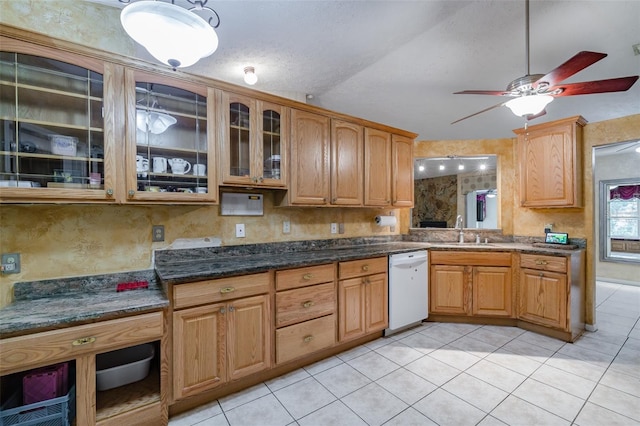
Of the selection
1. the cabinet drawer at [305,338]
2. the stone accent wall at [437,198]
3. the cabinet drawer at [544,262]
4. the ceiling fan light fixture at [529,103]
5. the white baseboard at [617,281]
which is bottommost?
the white baseboard at [617,281]

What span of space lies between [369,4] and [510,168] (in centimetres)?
300

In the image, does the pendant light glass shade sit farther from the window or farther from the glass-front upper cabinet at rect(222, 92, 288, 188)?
the window

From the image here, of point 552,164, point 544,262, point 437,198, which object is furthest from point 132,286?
point 437,198

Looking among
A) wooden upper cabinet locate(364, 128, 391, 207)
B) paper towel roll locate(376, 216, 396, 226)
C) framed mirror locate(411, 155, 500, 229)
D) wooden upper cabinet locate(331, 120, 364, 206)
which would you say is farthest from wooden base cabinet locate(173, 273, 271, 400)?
framed mirror locate(411, 155, 500, 229)

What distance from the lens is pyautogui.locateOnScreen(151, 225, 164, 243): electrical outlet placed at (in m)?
2.11

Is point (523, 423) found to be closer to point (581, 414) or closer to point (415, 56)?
point (581, 414)

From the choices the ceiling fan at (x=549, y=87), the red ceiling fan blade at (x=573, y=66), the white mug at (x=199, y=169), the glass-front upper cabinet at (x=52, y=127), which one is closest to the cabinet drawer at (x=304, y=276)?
the white mug at (x=199, y=169)

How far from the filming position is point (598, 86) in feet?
5.66

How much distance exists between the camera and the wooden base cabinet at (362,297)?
2510 mm

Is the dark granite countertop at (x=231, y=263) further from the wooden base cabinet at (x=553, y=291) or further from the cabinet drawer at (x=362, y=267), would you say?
the wooden base cabinet at (x=553, y=291)

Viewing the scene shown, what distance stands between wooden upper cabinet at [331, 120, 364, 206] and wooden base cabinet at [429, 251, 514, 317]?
4.11 feet

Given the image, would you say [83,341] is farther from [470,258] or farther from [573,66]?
[470,258]

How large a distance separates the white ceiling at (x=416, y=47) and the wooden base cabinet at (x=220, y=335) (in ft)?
5.71

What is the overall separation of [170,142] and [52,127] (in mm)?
601
